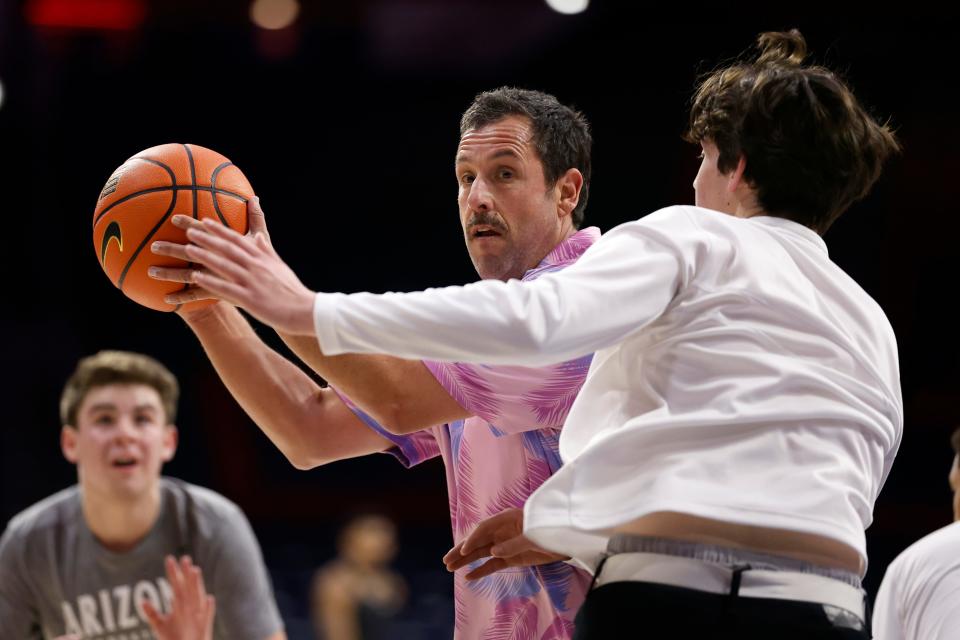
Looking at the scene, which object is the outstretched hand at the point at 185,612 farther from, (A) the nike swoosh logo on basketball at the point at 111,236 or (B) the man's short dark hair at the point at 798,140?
(B) the man's short dark hair at the point at 798,140

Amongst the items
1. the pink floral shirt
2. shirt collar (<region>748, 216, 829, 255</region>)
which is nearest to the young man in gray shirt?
the pink floral shirt

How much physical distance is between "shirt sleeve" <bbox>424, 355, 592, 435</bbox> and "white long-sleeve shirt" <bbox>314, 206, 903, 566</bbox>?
1.53 ft

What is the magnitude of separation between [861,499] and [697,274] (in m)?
0.51

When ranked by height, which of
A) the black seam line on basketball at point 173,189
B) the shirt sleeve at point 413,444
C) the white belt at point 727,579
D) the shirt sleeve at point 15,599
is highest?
the black seam line on basketball at point 173,189

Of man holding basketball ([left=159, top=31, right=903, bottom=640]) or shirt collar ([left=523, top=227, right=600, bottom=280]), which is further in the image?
shirt collar ([left=523, top=227, right=600, bottom=280])

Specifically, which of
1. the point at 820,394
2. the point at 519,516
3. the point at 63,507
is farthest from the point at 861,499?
the point at 63,507

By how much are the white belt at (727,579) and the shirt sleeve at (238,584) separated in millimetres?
3022

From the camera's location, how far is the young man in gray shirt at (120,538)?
15.7 feet

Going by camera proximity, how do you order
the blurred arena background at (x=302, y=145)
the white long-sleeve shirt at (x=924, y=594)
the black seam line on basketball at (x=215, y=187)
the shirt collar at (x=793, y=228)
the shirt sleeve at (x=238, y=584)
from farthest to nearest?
the blurred arena background at (x=302, y=145) → the shirt sleeve at (x=238, y=584) → the white long-sleeve shirt at (x=924, y=594) → the black seam line on basketball at (x=215, y=187) → the shirt collar at (x=793, y=228)

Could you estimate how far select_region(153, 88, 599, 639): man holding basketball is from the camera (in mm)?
2705

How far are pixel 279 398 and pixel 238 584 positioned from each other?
6.52 feet

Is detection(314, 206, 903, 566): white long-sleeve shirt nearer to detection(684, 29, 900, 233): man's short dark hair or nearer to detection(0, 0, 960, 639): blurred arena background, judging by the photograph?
detection(684, 29, 900, 233): man's short dark hair

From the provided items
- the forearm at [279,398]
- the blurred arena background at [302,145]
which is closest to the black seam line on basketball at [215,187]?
the forearm at [279,398]

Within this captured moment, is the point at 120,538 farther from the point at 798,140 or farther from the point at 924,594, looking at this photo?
the point at 798,140
